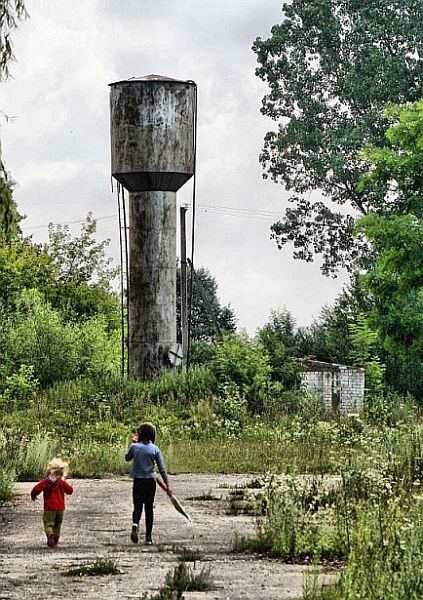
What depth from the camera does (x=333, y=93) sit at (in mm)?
53156

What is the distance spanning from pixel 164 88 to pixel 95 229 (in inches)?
888

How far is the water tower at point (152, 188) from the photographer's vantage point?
119 ft

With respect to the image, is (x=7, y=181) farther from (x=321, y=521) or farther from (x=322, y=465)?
(x=322, y=465)

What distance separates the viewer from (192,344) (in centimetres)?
4566

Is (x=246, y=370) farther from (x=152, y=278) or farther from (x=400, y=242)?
(x=400, y=242)

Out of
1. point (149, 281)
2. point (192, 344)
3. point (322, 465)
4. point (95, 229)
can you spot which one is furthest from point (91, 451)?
point (95, 229)

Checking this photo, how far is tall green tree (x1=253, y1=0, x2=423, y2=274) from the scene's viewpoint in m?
51.6

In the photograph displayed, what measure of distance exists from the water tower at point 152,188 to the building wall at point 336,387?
17.1ft

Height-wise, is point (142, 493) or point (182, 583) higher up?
point (142, 493)

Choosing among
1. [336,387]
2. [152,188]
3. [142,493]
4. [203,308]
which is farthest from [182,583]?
[203,308]

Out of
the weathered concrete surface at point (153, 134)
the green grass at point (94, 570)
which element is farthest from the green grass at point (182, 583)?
the weathered concrete surface at point (153, 134)

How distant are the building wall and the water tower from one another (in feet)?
17.1

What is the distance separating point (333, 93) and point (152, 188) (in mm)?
18363

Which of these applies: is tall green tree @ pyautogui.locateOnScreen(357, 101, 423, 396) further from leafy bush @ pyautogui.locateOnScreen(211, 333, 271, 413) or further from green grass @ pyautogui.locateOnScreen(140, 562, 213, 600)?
green grass @ pyautogui.locateOnScreen(140, 562, 213, 600)
